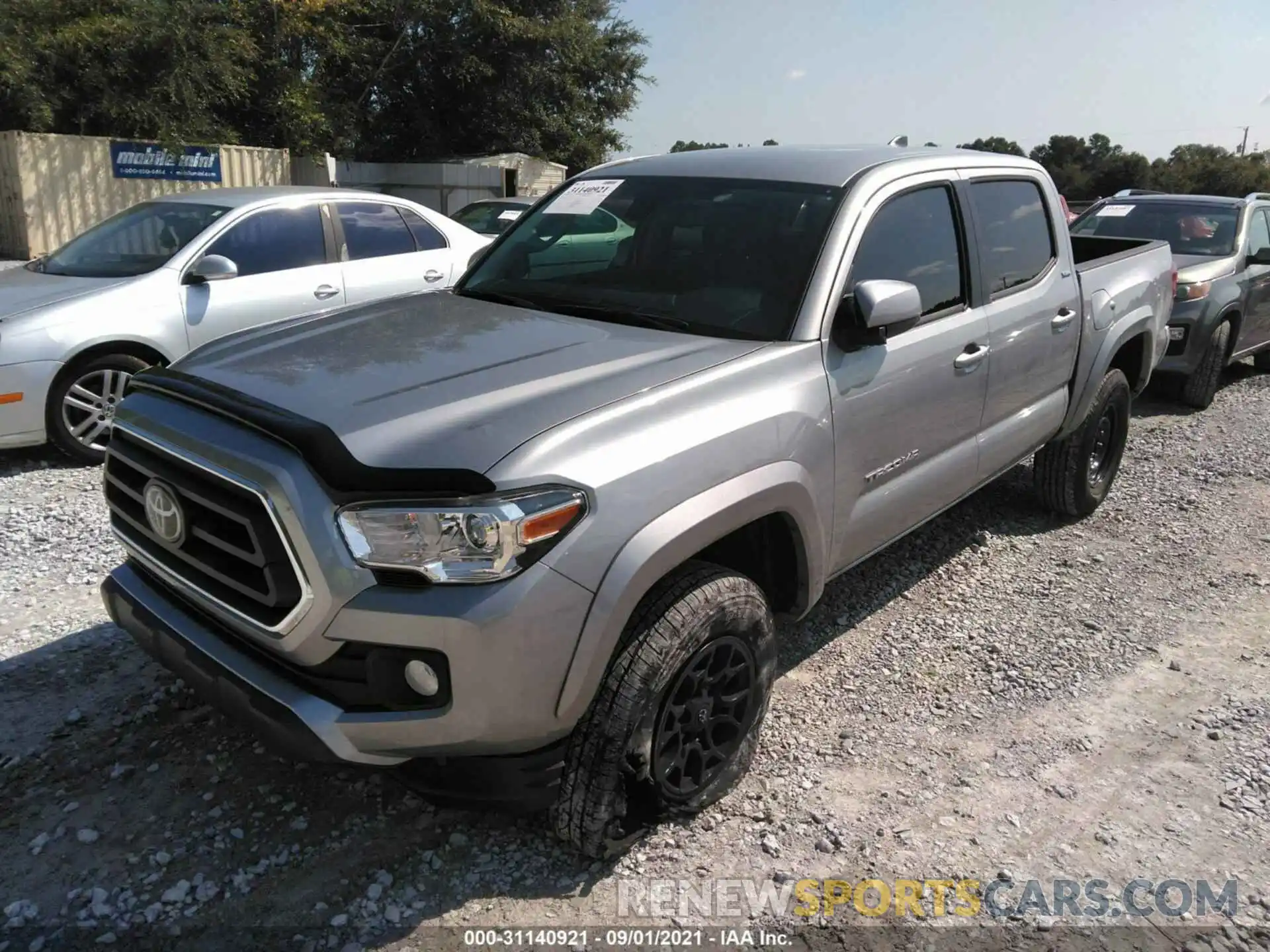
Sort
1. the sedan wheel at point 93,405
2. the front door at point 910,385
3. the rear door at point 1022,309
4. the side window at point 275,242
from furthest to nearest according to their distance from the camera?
the side window at point 275,242, the sedan wheel at point 93,405, the rear door at point 1022,309, the front door at point 910,385

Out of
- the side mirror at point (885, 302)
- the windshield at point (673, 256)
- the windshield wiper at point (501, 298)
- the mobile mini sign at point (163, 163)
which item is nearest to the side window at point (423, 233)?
the windshield at point (673, 256)

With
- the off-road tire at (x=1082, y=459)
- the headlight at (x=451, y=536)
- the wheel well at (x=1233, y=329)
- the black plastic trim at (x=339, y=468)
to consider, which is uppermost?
the black plastic trim at (x=339, y=468)

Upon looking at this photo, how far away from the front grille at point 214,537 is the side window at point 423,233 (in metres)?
4.64

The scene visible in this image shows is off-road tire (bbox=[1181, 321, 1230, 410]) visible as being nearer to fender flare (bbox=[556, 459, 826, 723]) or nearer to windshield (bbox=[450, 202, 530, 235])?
fender flare (bbox=[556, 459, 826, 723])

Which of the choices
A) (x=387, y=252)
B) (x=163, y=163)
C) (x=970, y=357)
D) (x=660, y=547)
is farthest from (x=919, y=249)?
(x=163, y=163)

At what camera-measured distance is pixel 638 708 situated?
2445 mm

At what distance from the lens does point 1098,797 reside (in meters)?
3.02

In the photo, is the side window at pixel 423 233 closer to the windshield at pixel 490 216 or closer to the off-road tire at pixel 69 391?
the off-road tire at pixel 69 391

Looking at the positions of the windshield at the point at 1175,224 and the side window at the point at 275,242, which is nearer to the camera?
the side window at the point at 275,242

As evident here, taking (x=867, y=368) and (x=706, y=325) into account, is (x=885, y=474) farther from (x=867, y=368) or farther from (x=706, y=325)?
(x=706, y=325)

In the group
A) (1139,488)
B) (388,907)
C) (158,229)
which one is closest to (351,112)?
(158,229)

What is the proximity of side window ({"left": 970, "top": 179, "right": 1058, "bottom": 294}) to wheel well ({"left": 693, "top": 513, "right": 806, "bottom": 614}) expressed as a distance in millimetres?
1670

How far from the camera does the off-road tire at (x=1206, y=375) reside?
7.89 m

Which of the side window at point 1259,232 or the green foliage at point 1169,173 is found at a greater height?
the green foliage at point 1169,173
